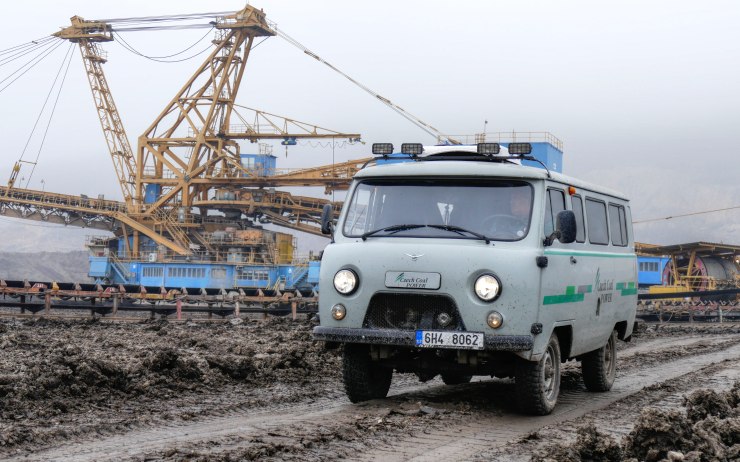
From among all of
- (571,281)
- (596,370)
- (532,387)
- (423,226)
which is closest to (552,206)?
(571,281)

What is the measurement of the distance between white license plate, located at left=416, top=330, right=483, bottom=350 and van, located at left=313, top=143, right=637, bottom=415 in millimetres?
11

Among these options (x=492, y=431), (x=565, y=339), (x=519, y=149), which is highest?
(x=519, y=149)

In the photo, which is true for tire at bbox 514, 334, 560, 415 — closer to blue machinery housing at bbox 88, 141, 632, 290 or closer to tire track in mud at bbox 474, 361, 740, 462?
tire track in mud at bbox 474, 361, 740, 462

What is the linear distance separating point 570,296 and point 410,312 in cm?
187

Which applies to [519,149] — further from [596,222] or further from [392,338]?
[392,338]

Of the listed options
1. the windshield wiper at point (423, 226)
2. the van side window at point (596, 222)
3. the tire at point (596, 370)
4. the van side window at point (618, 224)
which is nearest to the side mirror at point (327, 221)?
the windshield wiper at point (423, 226)

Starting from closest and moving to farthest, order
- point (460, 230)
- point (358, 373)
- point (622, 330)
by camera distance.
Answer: point (460, 230)
point (358, 373)
point (622, 330)

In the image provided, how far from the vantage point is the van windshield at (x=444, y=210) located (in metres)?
8.70

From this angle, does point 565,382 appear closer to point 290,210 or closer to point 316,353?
point 316,353

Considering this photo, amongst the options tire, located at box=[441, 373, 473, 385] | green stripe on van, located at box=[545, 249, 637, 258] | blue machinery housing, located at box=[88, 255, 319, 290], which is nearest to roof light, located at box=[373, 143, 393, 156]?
green stripe on van, located at box=[545, 249, 637, 258]

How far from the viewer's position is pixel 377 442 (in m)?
6.77

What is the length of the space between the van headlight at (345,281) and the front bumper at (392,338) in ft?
1.19

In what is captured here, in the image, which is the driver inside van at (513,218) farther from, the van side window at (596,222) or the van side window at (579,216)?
the van side window at (596,222)

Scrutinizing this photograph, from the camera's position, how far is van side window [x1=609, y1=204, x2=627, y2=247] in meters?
11.4
